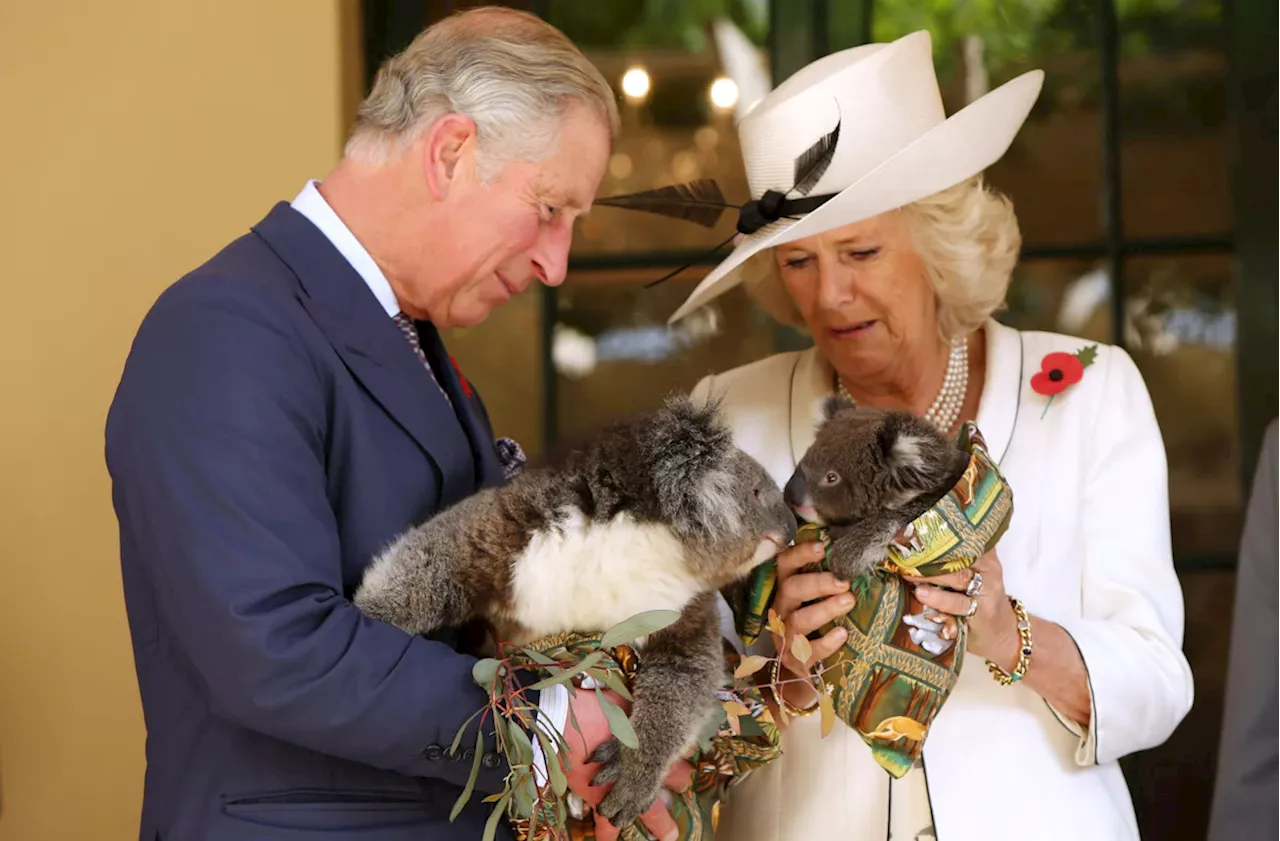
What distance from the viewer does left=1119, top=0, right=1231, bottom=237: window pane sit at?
3227 millimetres

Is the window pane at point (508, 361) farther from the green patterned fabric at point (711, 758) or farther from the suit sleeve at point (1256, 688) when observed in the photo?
the suit sleeve at point (1256, 688)

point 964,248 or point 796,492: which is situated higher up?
point 964,248

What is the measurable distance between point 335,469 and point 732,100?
205 centimetres

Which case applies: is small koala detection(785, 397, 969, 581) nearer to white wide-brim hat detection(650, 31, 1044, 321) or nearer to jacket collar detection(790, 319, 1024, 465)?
jacket collar detection(790, 319, 1024, 465)

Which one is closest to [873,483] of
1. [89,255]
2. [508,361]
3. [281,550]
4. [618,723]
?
[618,723]

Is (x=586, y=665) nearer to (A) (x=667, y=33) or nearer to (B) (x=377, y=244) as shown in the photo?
(B) (x=377, y=244)

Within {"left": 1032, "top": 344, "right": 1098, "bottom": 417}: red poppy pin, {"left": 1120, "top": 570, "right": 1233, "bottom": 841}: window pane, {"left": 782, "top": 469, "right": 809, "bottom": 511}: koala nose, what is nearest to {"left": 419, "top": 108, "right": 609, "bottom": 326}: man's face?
{"left": 782, "top": 469, "right": 809, "bottom": 511}: koala nose

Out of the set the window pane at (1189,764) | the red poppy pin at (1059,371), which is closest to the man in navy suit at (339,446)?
the red poppy pin at (1059,371)

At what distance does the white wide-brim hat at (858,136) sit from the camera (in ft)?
7.20

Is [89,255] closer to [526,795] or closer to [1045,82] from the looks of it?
[526,795]

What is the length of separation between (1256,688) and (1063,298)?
4.12ft

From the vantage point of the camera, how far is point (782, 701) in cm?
190

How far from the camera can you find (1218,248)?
10.5 feet

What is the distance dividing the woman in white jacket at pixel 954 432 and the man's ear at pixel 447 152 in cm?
59
